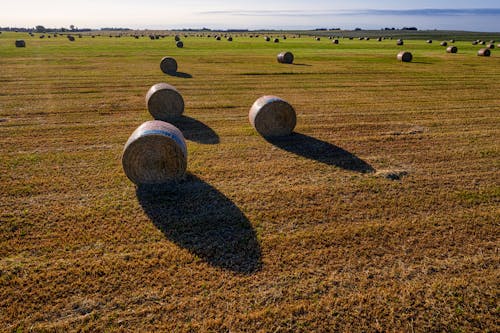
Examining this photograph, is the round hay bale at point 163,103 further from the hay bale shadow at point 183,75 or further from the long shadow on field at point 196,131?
the hay bale shadow at point 183,75

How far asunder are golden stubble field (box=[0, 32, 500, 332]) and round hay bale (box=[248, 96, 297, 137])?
55cm

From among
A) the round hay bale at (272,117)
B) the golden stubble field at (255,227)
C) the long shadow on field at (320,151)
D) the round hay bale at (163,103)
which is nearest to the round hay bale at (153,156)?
the golden stubble field at (255,227)

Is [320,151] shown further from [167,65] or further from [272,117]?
[167,65]

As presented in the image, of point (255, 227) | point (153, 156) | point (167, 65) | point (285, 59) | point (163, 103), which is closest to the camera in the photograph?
point (255, 227)

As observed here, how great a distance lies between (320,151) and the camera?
43.9 ft

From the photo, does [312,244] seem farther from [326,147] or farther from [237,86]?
[237,86]

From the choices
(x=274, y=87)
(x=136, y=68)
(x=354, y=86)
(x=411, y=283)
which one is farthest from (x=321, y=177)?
(x=136, y=68)

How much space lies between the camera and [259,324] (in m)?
5.87

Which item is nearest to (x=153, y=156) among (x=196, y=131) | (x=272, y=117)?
(x=196, y=131)

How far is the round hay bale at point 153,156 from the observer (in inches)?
396

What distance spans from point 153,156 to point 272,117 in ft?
20.6

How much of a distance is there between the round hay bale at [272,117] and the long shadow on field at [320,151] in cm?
37

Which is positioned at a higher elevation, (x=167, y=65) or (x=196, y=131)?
(x=167, y=65)

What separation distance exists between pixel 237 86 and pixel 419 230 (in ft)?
64.2
